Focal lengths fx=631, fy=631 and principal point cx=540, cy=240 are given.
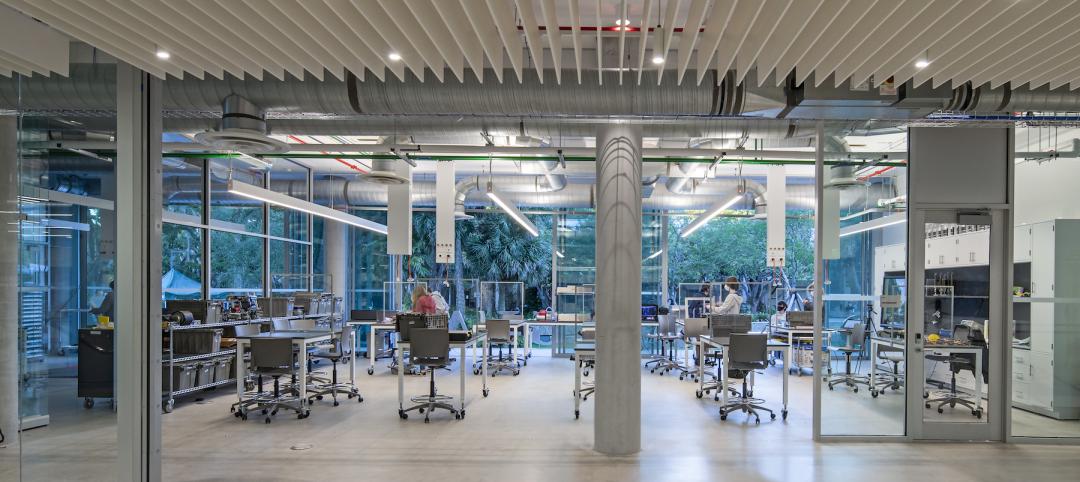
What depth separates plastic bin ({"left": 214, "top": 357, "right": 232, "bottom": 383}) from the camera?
28.9 feet

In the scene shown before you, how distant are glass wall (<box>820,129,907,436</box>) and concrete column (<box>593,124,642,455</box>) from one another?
2202mm

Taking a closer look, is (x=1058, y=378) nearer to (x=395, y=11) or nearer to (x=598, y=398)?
(x=598, y=398)

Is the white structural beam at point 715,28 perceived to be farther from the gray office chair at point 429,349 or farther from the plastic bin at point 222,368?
the plastic bin at point 222,368

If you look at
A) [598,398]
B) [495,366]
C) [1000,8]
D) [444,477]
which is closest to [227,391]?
[495,366]

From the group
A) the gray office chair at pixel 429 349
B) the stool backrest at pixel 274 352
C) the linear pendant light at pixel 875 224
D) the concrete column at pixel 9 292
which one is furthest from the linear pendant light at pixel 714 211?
the concrete column at pixel 9 292

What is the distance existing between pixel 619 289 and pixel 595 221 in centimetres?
144

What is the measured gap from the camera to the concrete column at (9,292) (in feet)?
20.2

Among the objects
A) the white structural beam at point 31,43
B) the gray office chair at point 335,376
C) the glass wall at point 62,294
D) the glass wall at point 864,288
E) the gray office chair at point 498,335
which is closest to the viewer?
the white structural beam at point 31,43

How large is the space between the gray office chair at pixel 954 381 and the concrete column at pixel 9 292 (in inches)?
360

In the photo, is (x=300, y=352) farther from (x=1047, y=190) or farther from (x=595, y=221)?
(x=1047, y=190)

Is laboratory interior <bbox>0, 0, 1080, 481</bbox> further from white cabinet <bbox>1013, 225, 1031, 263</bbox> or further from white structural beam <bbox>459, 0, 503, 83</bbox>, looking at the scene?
white cabinet <bbox>1013, 225, 1031, 263</bbox>

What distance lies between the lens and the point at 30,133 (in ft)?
19.0

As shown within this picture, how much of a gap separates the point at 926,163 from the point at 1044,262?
2119 mm

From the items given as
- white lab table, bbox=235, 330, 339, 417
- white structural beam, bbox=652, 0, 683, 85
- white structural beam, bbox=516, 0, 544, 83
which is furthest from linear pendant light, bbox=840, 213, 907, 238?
white lab table, bbox=235, 330, 339, 417
